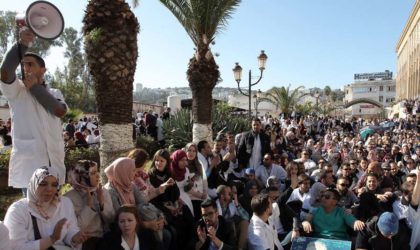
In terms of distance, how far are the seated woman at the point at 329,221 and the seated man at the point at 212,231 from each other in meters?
1.20

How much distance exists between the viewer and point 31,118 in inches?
127

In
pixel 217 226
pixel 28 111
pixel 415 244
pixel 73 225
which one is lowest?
pixel 415 244

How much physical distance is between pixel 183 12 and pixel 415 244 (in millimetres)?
8340

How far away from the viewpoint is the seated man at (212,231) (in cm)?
383

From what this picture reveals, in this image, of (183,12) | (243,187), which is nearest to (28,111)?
(243,187)

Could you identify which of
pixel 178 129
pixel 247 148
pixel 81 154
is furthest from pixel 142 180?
pixel 178 129

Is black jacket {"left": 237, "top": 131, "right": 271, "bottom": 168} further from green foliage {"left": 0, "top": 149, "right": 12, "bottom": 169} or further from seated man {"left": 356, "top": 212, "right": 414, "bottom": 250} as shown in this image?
green foliage {"left": 0, "top": 149, "right": 12, "bottom": 169}

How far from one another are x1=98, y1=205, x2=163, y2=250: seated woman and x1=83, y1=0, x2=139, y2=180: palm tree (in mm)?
3224

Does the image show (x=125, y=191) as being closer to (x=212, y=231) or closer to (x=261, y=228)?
(x=212, y=231)

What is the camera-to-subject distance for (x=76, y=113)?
58.4 ft

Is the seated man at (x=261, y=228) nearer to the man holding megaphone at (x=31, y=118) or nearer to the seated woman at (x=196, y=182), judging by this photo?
the seated woman at (x=196, y=182)

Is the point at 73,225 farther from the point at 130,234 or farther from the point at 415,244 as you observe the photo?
the point at 415,244

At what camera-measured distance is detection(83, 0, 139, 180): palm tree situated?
6473 mm

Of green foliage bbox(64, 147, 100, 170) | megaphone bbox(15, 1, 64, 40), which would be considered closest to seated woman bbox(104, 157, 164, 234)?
megaphone bbox(15, 1, 64, 40)
